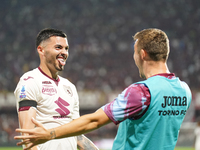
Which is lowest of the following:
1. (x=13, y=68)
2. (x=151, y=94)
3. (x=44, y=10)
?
(x=151, y=94)

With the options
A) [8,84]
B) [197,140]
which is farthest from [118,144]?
Answer: [8,84]

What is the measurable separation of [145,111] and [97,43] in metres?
22.4

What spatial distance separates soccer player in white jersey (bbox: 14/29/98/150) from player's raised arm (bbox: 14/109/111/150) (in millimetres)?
814

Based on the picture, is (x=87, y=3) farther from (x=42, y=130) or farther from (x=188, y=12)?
(x=42, y=130)

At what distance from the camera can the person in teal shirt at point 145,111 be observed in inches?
89.1

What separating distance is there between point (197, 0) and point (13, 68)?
18.0 m

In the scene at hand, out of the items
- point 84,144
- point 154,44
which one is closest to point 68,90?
point 84,144

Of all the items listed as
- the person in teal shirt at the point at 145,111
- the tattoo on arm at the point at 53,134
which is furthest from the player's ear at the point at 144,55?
the tattoo on arm at the point at 53,134

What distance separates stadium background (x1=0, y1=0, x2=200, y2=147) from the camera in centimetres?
1997

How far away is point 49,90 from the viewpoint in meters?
3.47

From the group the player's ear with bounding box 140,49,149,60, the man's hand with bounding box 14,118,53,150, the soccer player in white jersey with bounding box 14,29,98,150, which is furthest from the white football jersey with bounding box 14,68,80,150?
the player's ear with bounding box 140,49,149,60

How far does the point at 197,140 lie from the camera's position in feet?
31.1

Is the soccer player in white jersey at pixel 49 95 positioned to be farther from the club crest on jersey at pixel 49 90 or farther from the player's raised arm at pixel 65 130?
the player's raised arm at pixel 65 130

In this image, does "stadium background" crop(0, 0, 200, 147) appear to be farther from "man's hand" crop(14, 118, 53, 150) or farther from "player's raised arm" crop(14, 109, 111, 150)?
"man's hand" crop(14, 118, 53, 150)
